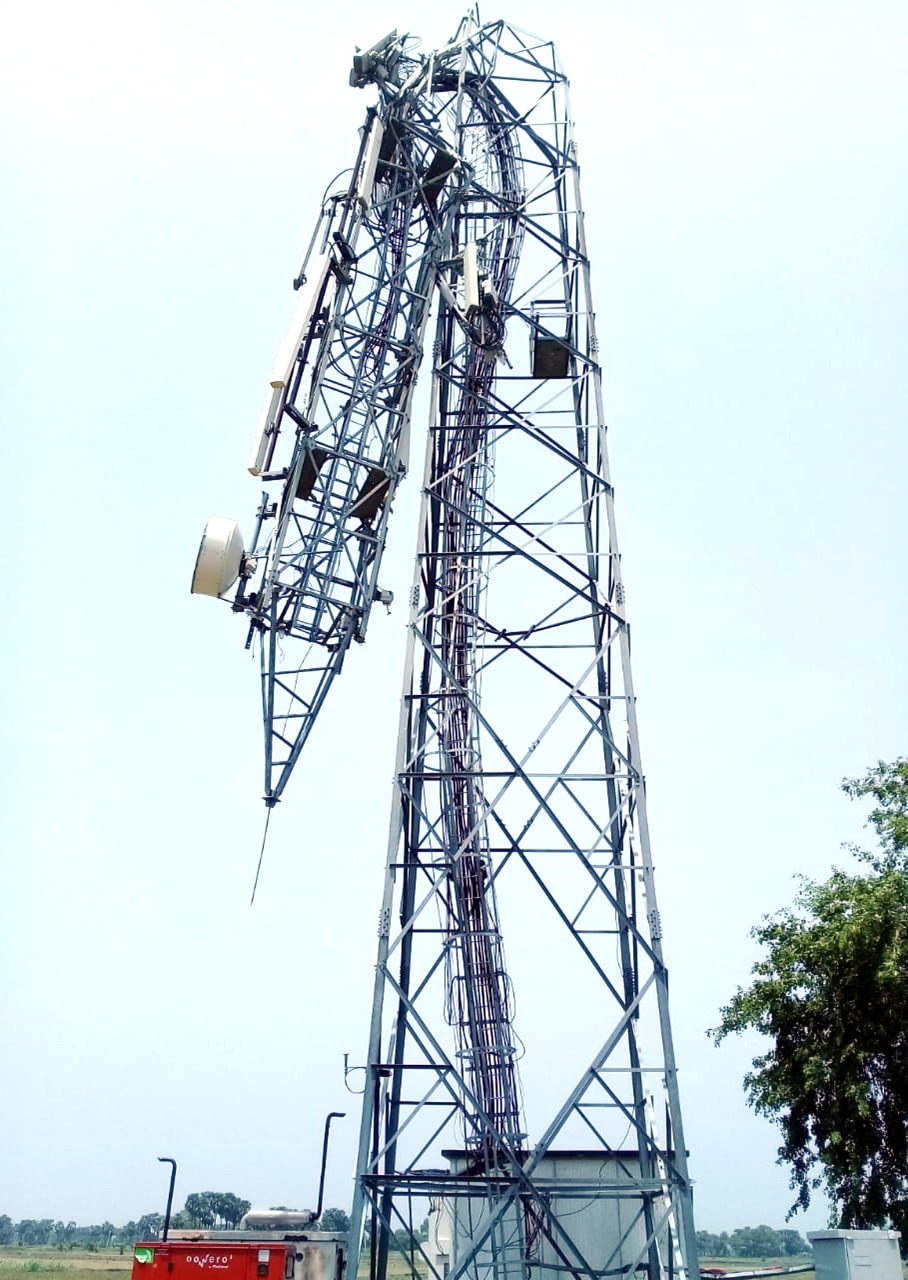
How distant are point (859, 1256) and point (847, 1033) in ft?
26.7

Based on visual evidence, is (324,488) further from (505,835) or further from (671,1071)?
(671,1071)

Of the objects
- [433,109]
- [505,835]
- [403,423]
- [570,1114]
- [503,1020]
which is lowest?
[570,1114]

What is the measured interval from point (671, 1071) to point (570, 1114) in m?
1.28

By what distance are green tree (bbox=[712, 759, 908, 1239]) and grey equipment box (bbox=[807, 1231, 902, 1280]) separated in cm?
632

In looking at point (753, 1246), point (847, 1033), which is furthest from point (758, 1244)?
point (847, 1033)

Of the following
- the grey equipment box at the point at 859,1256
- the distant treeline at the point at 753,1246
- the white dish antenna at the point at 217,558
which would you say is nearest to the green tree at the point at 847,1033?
the grey equipment box at the point at 859,1256

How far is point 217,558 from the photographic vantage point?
50.3ft

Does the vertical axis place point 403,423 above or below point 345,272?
below

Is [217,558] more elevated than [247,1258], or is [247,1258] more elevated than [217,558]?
[217,558]

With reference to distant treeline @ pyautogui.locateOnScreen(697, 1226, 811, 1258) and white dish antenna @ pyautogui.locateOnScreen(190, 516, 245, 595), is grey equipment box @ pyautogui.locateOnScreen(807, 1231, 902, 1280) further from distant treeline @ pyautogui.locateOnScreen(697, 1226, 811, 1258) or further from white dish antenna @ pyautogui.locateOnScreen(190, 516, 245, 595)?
distant treeline @ pyautogui.locateOnScreen(697, 1226, 811, 1258)

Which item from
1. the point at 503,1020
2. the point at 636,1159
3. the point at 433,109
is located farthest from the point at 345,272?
the point at 636,1159

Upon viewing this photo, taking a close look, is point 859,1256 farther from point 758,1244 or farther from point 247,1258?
point 758,1244

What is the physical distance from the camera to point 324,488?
17016mm

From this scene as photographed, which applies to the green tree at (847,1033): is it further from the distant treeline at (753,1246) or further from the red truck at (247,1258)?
the distant treeline at (753,1246)
